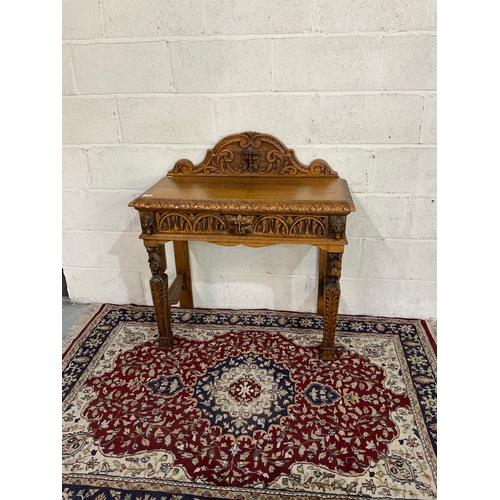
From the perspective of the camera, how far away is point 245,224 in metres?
1.52

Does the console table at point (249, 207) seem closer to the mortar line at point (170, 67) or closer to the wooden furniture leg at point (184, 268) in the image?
the wooden furniture leg at point (184, 268)

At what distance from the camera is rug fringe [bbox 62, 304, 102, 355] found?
1954mm

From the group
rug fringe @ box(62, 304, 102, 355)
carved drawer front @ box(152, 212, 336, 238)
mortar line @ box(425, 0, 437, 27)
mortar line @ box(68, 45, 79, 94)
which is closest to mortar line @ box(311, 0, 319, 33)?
mortar line @ box(425, 0, 437, 27)

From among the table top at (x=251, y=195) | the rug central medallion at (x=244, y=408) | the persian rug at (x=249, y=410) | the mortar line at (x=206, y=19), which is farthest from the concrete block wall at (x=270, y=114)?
the rug central medallion at (x=244, y=408)

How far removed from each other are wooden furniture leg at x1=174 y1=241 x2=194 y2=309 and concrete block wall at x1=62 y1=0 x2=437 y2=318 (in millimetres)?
55

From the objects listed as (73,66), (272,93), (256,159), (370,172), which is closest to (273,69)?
(272,93)

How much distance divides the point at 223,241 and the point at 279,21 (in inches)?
37.5

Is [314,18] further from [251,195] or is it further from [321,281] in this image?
[321,281]

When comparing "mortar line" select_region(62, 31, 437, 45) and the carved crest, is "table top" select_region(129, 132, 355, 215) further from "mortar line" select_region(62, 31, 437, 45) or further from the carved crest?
"mortar line" select_region(62, 31, 437, 45)

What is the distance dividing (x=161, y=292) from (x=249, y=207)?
0.61m

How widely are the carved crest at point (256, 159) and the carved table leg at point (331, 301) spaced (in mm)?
461

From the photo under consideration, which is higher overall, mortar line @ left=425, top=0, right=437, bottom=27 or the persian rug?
mortar line @ left=425, top=0, right=437, bottom=27

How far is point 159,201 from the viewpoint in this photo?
154 centimetres

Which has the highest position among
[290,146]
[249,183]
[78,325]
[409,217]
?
[290,146]
